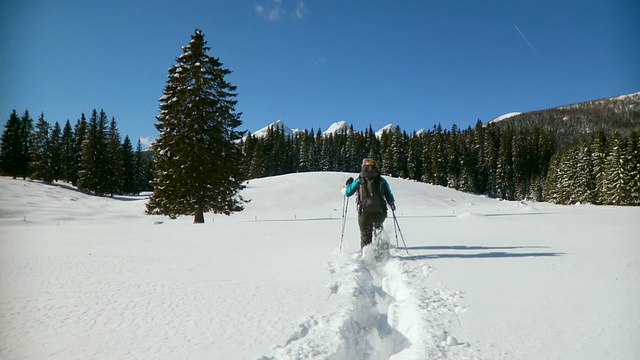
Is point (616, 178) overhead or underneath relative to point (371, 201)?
overhead

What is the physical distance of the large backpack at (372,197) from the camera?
822 centimetres

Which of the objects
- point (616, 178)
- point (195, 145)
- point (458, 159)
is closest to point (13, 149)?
point (195, 145)

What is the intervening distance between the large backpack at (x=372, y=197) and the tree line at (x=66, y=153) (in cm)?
6101

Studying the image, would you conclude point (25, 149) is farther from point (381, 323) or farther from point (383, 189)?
point (381, 323)

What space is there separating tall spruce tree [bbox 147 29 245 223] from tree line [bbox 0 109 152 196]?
44232 millimetres

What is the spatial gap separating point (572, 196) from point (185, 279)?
74.4 metres

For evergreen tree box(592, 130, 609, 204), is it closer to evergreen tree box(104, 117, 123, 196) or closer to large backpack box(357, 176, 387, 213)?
large backpack box(357, 176, 387, 213)

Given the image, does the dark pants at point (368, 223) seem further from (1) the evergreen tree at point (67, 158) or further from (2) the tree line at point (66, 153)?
(1) the evergreen tree at point (67, 158)

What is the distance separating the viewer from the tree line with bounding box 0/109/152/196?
54.0 meters

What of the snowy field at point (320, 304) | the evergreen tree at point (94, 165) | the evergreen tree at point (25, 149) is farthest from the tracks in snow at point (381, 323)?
the evergreen tree at point (25, 149)

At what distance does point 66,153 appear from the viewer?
62.7 meters

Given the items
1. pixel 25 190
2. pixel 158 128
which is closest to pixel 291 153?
pixel 25 190

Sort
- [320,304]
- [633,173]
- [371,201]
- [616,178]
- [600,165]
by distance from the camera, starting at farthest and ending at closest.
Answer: [600,165] < [616,178] < [633,173] < [371,201] < [320,304]

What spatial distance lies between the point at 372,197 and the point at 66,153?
75.6 m
